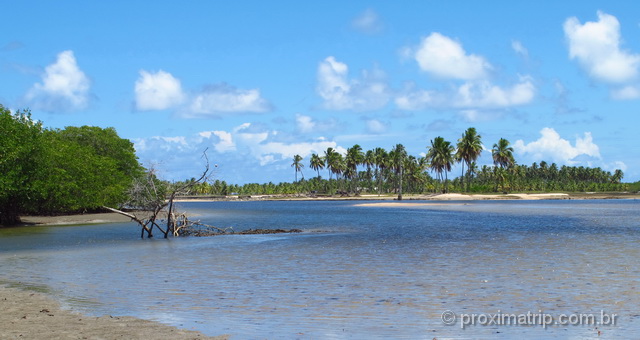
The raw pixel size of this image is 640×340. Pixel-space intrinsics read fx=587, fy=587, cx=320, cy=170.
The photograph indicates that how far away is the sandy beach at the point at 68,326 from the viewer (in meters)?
12.7

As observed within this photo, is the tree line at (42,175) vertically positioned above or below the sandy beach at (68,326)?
above

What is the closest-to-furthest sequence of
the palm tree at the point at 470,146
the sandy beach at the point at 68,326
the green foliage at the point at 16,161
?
the sandy beach at the point at 68,326
the green foliage at the point at 16,161
the palm tree at the point at 470,146

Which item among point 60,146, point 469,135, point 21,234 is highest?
point 469,135

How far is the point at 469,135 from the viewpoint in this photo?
560 feet

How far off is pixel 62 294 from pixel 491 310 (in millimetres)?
13645

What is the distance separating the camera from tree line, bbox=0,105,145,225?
5047 centimetres

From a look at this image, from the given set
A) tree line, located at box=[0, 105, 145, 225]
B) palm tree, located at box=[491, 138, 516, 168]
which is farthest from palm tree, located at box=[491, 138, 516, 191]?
tree line, located at box=[0, 105, 145, 225]

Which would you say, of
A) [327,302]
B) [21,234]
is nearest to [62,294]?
[327,302]

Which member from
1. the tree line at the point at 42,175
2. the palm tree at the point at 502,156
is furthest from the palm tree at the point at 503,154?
the tree line at the point at 42,175

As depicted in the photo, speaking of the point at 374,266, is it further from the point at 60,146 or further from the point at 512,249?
the point at 60,146

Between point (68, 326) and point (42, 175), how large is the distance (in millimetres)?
45860

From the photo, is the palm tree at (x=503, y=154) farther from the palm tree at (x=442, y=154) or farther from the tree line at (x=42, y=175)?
the tree line at (x=42, y=175)

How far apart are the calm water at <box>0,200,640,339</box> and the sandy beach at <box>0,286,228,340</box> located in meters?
Result: 0.86

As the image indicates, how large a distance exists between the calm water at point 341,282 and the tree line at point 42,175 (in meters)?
13.6
